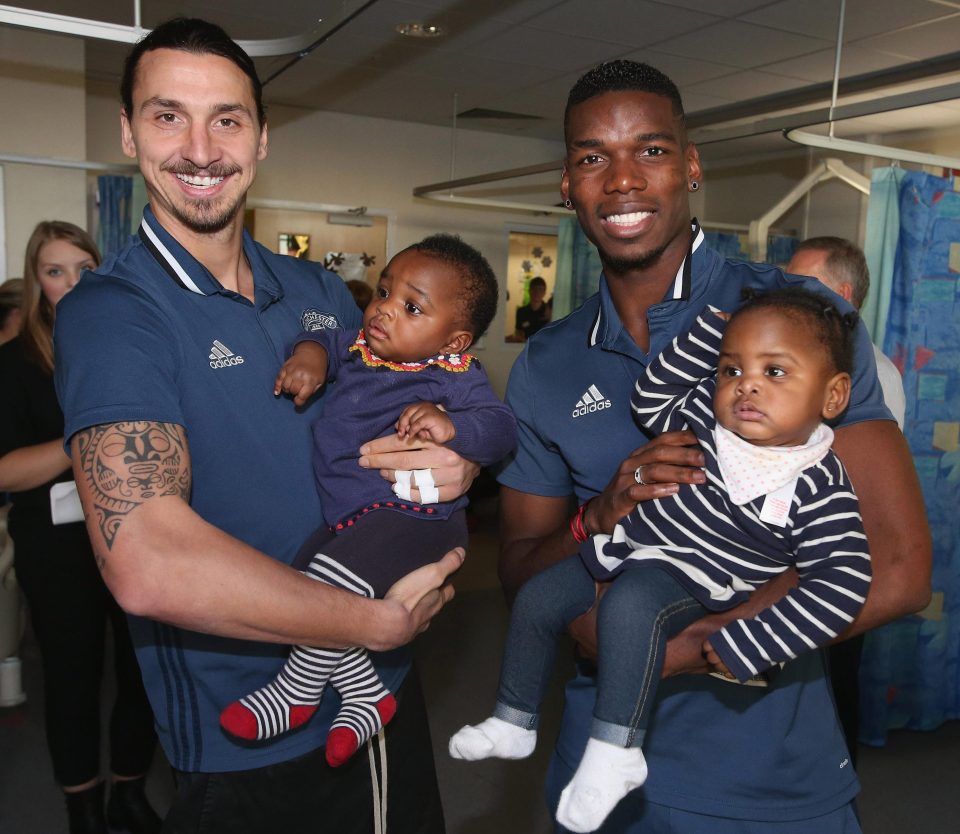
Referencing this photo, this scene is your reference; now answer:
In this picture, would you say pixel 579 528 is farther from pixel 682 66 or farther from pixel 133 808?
pixel 682 66

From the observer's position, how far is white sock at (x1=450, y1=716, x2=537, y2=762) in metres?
1.38

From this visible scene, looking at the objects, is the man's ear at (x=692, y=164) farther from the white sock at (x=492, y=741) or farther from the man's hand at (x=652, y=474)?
the white sock at (x=492, y=741)

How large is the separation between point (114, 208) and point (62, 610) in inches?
135

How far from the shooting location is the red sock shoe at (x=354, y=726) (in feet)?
4.72

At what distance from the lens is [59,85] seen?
4.93 meters

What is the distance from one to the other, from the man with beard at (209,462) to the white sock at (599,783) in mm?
349

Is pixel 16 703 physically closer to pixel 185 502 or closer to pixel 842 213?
pixel 185 502

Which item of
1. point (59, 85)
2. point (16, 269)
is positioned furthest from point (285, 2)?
point (16, 269)

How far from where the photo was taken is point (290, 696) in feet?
4.70

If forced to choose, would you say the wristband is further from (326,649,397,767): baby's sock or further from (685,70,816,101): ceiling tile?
(685,70,816,101): ceiling tile

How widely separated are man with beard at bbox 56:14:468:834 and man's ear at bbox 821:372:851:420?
0.63m

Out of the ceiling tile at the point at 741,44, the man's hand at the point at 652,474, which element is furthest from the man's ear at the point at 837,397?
the ceiling tile at the point at 741,44

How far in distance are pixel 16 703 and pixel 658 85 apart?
3.69 metres

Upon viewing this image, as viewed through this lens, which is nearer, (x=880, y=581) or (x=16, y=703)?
(x=880, y=581)
